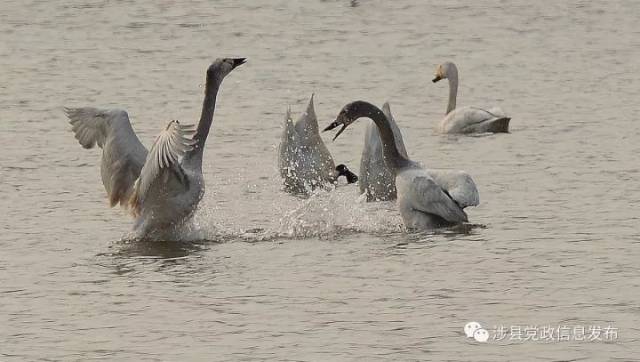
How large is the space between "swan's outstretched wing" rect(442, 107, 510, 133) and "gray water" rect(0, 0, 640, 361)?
0.16m

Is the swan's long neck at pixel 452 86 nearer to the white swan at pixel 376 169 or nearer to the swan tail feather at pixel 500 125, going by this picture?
the swan tail feather at pixel 500 125

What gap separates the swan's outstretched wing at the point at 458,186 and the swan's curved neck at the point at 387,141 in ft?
0.94

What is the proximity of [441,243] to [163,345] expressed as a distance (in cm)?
387

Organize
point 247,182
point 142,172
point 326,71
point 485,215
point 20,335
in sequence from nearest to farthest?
point 20,335 < point 142,172 < point 485,215 < point 247,182 < point 326,71

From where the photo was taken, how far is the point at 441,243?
43.3 feet

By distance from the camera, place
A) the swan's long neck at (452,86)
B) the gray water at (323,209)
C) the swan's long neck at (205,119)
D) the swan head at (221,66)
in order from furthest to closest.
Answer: the swan's long neck at (452,86) < the swan head at (221,66) < the swan's long neck at (205,119) < the gray water at (323,209)

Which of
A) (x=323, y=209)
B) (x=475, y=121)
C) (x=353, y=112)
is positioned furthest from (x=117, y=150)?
(x=475, y=121)

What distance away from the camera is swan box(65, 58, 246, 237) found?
13.5 meters

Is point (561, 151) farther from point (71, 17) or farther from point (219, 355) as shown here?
point (71, 17)

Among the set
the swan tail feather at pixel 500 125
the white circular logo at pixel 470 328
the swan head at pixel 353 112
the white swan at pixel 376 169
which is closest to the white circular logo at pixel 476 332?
the white circular logo at pixel 470 328

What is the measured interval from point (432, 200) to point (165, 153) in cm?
246

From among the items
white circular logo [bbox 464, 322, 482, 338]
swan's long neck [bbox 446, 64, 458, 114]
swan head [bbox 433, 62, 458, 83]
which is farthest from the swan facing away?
white circular logo [bbox 464, 322, 482, 338]

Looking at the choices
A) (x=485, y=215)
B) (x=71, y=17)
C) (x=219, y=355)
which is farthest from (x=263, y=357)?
(x=71, y=17)

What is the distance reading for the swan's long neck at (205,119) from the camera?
45.1 feet
